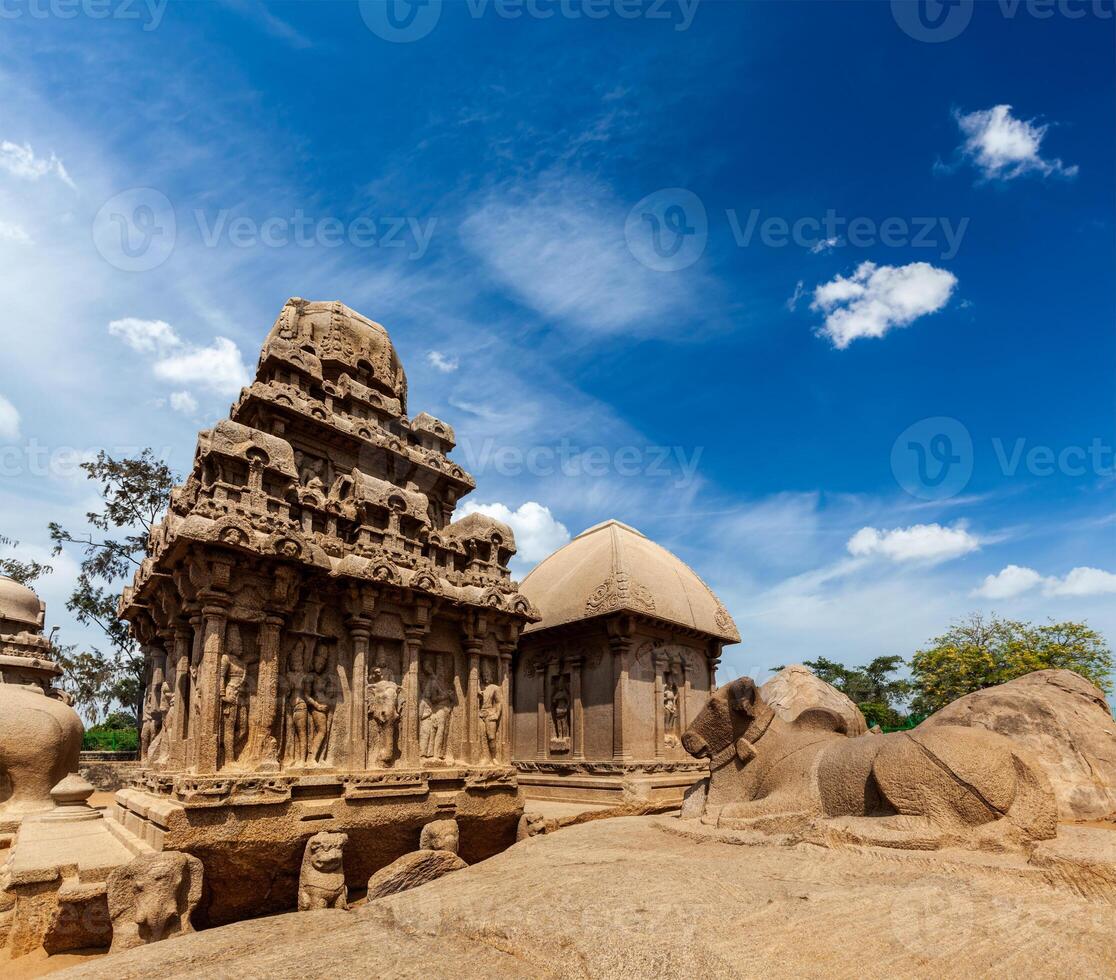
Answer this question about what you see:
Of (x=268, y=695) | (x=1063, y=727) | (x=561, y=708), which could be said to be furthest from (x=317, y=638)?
(x=1063, y=727)

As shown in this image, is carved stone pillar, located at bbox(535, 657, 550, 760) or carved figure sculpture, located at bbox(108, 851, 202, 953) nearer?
carved figure sculpture, located at bbox(108, 851, 202, 953)

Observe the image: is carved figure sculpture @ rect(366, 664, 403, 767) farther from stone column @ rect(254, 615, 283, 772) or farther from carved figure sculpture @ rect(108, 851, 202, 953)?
carved figure sculpture @ rect(108, 851, 202, 953)

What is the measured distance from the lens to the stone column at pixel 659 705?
15867mm

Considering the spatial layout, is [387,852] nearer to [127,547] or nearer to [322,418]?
[322,418]

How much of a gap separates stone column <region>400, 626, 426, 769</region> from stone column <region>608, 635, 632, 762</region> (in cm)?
521

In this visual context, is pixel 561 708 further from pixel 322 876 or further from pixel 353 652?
pixel 322 876

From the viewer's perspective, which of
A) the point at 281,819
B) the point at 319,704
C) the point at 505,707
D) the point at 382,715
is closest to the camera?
the point at 281,819

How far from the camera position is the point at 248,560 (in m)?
9.76

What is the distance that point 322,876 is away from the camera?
8742 mm

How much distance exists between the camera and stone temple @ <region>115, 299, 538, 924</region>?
9.25 metres

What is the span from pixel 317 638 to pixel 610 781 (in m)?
7.37

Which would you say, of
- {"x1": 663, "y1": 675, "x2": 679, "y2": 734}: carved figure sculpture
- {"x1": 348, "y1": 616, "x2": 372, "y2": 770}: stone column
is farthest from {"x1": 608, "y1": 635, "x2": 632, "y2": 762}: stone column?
{"x1": 348, "y1": 616, "x2": 372, "y2": 770}: stone column

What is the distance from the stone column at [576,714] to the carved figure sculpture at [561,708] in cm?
13

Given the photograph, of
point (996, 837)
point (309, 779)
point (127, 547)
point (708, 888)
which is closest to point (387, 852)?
point (309, 779)
